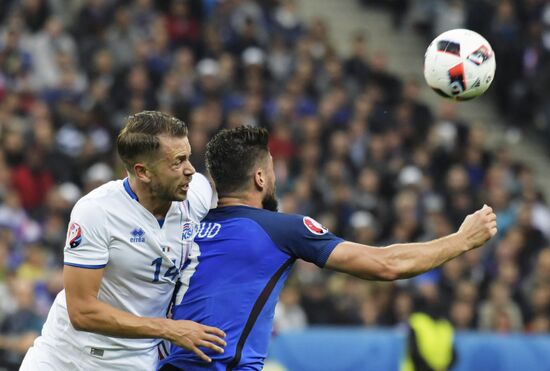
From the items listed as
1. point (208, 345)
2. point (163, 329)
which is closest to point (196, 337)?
point (208, 345)

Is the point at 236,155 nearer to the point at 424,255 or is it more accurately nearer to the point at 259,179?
the point at 259,179

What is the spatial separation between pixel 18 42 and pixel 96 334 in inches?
400

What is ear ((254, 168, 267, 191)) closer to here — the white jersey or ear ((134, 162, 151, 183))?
the white jersey

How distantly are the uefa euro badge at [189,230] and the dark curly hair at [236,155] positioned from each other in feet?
0.80

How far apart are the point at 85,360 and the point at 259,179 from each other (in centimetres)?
133

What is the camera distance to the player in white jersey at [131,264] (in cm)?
552

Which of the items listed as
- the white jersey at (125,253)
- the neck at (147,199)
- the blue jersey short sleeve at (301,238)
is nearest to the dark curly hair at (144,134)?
the neck at (147,199)

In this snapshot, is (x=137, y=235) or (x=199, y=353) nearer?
(x=199, y=353)

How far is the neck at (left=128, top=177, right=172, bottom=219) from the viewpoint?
583 centimetres

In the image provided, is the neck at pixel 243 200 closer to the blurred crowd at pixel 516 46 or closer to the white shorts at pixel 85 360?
the white shorts at pixel 85 360

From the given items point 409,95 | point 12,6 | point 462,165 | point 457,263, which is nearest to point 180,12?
point 12,6

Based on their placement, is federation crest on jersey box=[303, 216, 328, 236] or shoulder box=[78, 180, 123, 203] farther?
shoulder box=[78, 180, 123, 203]

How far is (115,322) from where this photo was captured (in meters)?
5.48

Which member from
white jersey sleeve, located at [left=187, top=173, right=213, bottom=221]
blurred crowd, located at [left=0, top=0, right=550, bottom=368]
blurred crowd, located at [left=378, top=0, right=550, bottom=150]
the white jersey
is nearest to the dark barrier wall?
blurred crowd, located at [left=0, top=0, right=550, bottom=368]
